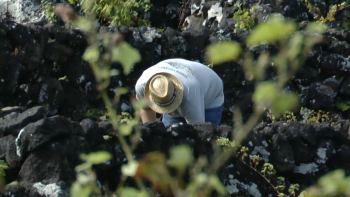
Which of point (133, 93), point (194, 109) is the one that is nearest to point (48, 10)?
point (133, 93)

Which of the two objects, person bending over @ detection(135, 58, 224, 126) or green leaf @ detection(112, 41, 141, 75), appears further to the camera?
person bending over @ detection(135, 58, 224, 126)

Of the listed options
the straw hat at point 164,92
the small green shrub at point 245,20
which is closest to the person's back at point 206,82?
the straw hat at point 164,92

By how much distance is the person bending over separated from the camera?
5.77 meters

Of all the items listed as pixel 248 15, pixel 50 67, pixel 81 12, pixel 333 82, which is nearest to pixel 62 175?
pixel 50 67

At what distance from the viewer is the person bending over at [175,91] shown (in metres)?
5.77

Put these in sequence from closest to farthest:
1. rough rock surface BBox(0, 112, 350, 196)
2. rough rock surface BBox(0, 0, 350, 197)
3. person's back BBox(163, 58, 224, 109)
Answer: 1. rough rock surface BBox(0, 112, 350, 196)
2. rough rock surface BBox(0, 0, 350, 197)
3. person's back BBox(163, 58, 224, 109)

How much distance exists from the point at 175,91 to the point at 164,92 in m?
0.15

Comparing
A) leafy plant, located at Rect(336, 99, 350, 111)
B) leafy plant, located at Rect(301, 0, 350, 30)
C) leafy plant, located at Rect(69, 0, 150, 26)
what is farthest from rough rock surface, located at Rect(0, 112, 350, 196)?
leafy plant, located at Rect(301, 0, 350, 30)

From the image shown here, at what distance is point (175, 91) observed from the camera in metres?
5.85

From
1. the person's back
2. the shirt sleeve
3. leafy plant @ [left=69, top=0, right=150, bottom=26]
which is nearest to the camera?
the shirt sleeve

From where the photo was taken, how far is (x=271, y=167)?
5309 mm

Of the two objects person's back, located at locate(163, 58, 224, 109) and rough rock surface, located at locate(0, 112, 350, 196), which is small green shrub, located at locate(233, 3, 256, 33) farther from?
rough rock surface, located at locate(0, 112, 350, 196)

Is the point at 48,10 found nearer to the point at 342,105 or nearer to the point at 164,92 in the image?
the point at 342,105

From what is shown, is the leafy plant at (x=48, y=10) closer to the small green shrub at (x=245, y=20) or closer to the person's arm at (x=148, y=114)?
the small green shrub at (x=245, y=20)
